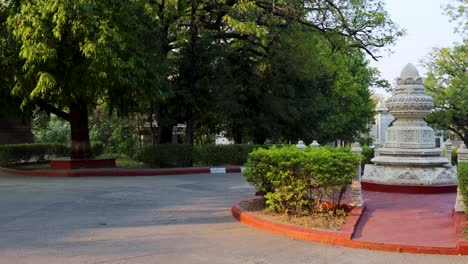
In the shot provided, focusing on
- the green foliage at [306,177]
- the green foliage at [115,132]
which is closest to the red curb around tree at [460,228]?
the green foliage at [306,177]

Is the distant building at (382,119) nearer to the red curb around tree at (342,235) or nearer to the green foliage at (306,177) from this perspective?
the green foliage at (306,177)

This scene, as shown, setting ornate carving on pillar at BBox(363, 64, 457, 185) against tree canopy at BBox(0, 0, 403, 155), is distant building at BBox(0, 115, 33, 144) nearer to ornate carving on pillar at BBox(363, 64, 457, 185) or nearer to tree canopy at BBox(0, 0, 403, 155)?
tree canopy at BBox(0, 0, 403, 155)

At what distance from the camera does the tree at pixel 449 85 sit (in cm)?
3656

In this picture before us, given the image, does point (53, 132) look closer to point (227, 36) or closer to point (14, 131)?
point (14, 131)

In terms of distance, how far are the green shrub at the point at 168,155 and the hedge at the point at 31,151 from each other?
19.4ft

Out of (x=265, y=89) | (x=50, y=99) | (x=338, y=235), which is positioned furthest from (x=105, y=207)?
(x=265, y=89)

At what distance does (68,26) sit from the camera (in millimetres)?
14680

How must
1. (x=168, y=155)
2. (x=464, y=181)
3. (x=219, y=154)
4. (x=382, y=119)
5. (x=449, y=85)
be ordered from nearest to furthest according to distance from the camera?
(x=464, y=181)
(x=168, y=155)
(x=219, y=154)
(x=382, y=119)
(x=449, y=85)

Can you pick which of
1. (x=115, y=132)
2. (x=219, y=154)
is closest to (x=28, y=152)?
(x=115, y=132)

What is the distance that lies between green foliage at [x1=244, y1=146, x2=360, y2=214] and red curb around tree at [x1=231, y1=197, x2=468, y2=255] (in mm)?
433

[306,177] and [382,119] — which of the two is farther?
[382,119]

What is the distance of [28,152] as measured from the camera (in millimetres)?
23078

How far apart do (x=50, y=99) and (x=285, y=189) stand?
12.5 meters

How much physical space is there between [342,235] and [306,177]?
1400 mm
